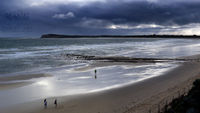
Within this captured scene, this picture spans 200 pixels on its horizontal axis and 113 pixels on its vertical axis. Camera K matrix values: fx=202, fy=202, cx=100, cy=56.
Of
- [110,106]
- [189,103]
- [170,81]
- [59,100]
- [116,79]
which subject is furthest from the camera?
[116,79]

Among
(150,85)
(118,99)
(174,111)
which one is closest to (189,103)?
(174,111)

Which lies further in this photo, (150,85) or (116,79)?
(116,79)

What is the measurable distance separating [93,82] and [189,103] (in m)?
13.9

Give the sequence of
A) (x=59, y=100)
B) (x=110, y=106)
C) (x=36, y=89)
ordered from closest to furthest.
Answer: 1. (x=110, y=106)
2. (x=59, y=100)
3. (x=36, y=89)

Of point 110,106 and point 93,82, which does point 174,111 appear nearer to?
point 110,106

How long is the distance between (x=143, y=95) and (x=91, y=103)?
4451mm

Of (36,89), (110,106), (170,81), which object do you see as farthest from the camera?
(170,81)

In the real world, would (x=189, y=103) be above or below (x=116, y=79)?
above

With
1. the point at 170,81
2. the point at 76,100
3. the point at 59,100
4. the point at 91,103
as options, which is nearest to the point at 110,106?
the point at 91,103

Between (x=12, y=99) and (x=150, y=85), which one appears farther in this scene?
(x=150, y=85)

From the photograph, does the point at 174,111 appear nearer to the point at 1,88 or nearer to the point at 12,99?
the point at 12,99

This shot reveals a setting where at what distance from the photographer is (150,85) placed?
19.8m

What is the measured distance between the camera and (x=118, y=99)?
15.8 meters

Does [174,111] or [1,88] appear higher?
[174,111]
